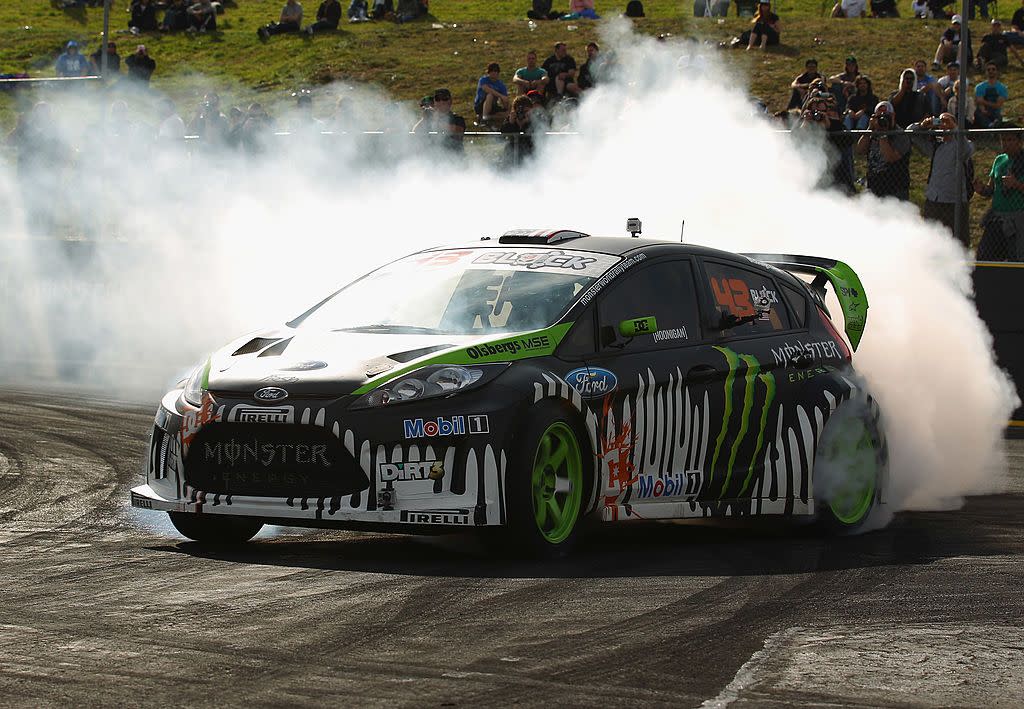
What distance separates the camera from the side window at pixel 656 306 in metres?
7.67

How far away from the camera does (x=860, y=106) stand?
18.2 m

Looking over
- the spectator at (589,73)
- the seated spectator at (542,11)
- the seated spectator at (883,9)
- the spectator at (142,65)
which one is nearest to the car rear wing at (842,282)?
the spectator at (589,73)

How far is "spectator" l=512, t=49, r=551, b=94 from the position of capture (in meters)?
19.4

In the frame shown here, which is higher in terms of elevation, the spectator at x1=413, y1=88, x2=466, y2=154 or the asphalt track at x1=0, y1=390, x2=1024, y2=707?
the spectator at x1=413, y1=88, x2=466, y2=154

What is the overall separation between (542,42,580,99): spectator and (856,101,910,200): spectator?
3644 millimetres

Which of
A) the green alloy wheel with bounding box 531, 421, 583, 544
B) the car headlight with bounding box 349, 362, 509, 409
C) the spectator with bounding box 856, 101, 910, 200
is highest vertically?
the spectator with bounding box 856, 101, 910, 200

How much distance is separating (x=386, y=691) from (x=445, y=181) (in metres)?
12.2

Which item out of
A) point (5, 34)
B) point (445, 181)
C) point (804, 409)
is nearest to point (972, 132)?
point (445, 181)

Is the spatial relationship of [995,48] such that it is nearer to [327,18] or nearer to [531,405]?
[327,18]

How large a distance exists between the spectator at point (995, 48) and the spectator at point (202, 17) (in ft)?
52.8

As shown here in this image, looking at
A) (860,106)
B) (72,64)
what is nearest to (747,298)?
(860,106)

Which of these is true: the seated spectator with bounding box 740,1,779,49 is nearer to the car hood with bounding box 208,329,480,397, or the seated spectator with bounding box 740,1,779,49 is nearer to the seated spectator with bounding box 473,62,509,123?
the seated spectator with bounding box 473,62,509,123

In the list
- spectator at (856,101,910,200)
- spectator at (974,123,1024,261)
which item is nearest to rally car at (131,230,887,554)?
spectator at (974,123,1024,261)

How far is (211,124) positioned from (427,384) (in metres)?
12.1
